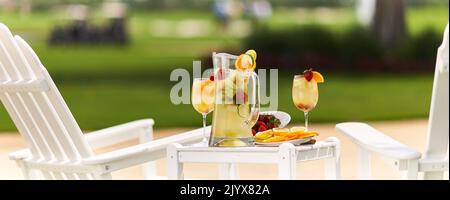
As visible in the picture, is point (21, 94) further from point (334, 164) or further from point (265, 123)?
point (334, 164)

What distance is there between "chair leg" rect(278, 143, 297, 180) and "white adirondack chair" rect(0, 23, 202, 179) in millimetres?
718

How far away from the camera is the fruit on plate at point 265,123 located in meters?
4.65

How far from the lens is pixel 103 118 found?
1484 centimetres

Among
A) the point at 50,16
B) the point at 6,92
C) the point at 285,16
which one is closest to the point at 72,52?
the point at 50,16

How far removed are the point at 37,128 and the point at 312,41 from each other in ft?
43.8

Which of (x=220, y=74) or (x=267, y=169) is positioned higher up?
(x=220, y=74)

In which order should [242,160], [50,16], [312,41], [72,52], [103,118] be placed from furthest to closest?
[50,16] → [72,52] → [312,41] → [103,118] → [242,160]

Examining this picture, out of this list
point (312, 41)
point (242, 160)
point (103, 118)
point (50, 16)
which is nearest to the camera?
point (242, 160)

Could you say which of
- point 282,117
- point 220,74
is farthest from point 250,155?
point 282,117

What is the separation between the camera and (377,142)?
468 cm

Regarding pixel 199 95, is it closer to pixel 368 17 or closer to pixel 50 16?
pixel 368 17

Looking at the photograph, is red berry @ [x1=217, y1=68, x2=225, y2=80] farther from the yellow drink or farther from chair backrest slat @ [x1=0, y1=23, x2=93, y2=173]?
chair backrest slat @ [x1=0, y1=23, x2=93, y2=173]

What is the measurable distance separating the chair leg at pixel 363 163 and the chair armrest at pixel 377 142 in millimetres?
101

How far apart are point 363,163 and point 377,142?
45cm
